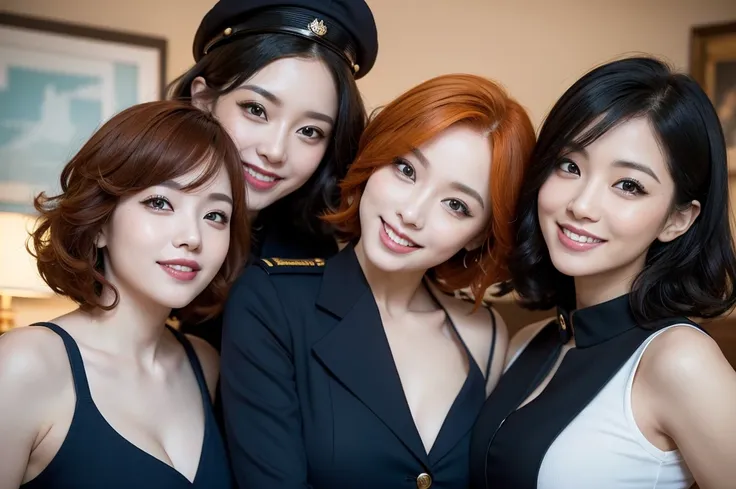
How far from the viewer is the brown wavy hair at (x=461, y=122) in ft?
6.12

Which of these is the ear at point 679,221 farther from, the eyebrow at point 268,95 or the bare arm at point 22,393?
the bare arm at point 22,393

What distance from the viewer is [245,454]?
176cm

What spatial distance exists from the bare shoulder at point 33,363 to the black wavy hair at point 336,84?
2.71 ft

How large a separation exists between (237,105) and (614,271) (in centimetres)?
108

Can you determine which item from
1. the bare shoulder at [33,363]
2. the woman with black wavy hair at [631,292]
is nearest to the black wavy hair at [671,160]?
the woman with black wavy hair at [631,292]

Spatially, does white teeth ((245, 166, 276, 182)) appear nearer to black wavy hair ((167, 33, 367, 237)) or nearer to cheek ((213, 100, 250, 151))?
cheek ((213, 100, 250, 151))

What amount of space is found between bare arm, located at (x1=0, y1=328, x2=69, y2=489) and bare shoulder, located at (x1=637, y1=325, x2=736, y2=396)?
1.27m

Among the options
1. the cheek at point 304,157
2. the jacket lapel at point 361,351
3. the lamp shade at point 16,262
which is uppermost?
the cheek at point 304,157

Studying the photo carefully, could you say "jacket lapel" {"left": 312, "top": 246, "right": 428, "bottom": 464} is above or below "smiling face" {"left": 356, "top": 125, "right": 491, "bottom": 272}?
below

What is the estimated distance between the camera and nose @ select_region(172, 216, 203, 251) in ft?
5.72

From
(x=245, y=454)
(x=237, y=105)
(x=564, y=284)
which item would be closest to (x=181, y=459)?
(x=245, y=454)

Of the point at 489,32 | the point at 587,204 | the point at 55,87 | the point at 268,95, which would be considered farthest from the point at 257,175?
the point at 489,32

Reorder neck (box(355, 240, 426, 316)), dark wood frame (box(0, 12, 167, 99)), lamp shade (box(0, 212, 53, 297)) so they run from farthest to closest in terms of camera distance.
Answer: dark wood frame (box(0, 12, 167, 99)), lamp shade (box(0, 212, 53, 297)), neck (box(355, 240, 426, 316))

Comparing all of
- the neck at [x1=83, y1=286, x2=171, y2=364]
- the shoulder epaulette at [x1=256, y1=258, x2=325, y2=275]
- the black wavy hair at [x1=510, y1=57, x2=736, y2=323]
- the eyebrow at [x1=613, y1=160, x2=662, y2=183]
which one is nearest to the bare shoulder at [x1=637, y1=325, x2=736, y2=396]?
the black wavy hair at [x1=510, y1=57, x2=736, y2=323]
